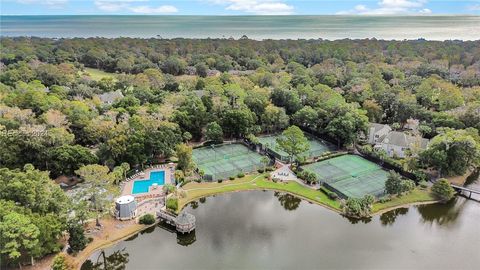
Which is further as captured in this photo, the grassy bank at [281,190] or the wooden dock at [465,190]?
the wooden dock at [465,190]

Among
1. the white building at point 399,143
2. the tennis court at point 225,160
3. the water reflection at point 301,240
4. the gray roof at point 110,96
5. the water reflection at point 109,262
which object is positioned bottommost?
the water reflection at point 109,262

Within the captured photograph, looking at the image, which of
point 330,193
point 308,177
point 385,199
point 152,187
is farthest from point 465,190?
point 152,187

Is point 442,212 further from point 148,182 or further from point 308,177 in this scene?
point 148,182

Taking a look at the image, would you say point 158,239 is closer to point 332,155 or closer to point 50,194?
point 50,194

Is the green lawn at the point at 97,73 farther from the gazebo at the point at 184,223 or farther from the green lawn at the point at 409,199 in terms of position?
the green lawn at the point at 409,199

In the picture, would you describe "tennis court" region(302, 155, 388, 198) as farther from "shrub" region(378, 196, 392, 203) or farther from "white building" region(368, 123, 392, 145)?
"white building" region(368, 123, 392, 145)

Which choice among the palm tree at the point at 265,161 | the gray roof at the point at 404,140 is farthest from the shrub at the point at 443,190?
the palm tree at the point at 265,161
